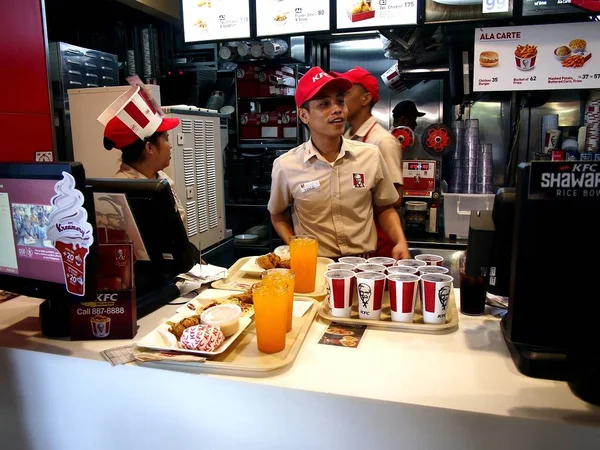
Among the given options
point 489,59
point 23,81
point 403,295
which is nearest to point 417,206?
point 489,59

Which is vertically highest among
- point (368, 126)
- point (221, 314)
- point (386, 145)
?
point (368, 126)

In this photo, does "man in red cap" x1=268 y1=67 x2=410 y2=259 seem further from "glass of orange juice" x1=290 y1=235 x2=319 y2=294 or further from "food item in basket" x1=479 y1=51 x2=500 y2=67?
A: "food item in basket" x1=479 y1=51 x2=500 y2=67

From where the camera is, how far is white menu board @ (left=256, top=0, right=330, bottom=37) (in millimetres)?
3457

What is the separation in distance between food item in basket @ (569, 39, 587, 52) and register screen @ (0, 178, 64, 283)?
10.2 ft

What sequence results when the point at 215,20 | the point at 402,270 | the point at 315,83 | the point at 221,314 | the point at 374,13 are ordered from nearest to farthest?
the point at 221,314 < the point at 402,270 < the point at 315,83 < the point at 374,13 < the point at 215,20

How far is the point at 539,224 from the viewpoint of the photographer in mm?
917

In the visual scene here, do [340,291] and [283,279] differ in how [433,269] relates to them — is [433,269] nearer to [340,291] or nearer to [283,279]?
[340,291]

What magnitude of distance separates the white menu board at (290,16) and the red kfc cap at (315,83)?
1288 mm

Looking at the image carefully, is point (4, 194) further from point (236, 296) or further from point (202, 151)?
point (202, 151)

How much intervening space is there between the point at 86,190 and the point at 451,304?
1118 mm

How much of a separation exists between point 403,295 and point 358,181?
1.07 meters

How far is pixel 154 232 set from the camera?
1553 mm

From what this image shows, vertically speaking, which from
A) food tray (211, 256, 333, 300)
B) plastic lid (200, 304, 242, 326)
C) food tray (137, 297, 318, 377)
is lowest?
food tray (137, 297, 318, 377)

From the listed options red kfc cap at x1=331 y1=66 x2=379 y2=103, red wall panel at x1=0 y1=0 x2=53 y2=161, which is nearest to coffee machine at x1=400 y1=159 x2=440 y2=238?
red kfc cap at x1=331 y1=66 x2=379 y2=103
